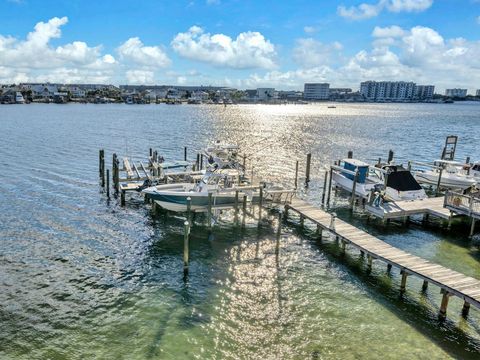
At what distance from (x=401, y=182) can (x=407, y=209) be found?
3220 millimetres

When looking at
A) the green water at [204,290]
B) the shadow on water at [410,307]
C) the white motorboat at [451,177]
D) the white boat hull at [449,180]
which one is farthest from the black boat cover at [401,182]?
the shadow on water at [410,307]

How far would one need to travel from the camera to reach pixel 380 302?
55.1 ft

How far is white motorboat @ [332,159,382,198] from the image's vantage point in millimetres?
29953

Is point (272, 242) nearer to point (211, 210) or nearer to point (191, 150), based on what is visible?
point (211, 210)

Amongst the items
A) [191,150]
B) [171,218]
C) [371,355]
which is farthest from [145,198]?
[191,150]

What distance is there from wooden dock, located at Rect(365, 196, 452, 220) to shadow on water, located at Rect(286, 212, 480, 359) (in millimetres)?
5205

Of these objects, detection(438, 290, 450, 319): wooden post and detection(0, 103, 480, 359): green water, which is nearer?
detection(0, 103, 480, 359): green water

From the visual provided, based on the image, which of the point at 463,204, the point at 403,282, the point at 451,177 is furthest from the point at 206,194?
the point at 451,177

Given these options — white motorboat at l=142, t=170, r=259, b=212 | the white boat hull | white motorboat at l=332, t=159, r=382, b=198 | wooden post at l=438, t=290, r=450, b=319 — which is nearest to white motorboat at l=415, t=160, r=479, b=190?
the white boat hull

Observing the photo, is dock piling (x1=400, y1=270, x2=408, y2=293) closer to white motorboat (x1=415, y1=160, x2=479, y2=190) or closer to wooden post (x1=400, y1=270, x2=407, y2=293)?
wooden post (x1=400, y1=270, x2=407, y2=293)

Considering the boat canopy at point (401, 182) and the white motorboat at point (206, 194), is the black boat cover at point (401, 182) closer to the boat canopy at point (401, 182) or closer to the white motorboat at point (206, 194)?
the boat canopy at point (401, 182)

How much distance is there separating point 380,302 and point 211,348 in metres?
8.08

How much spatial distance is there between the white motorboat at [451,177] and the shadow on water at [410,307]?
1750 centimetres

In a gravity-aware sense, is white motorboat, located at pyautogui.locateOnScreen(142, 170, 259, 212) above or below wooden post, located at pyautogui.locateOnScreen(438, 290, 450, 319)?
above
